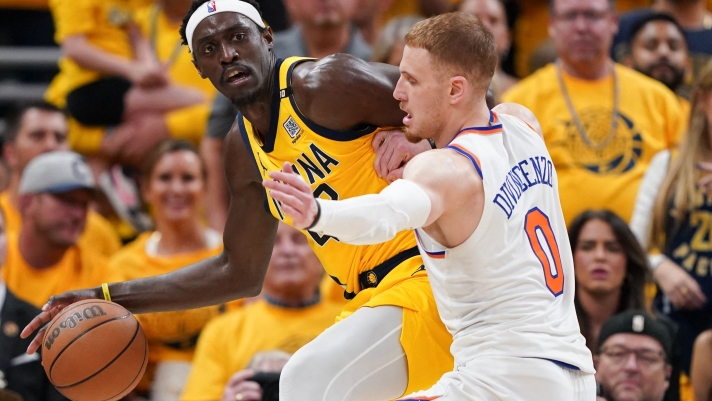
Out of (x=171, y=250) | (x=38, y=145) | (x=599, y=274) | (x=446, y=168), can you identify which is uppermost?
(x=446, y=168)

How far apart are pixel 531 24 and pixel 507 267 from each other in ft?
19.1

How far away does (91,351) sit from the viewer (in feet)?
13.0

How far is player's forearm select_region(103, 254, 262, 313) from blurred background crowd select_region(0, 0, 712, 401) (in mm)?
1015

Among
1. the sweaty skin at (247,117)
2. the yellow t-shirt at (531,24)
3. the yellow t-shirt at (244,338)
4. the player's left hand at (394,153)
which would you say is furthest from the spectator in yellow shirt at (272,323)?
the yellow t-shirt at (531,24)

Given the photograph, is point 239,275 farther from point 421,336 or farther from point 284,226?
point 284,226

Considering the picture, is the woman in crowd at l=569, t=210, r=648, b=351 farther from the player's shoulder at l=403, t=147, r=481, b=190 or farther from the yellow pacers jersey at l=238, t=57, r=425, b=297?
the player's shoulder at l=403, t=147, r=481, b=190

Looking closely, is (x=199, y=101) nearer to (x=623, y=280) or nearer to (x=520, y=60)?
(x=520, y=60)

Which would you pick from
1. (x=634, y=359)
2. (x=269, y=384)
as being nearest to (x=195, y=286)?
(x=269, y=384)

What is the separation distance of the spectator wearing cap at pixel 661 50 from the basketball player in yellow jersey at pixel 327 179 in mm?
3796

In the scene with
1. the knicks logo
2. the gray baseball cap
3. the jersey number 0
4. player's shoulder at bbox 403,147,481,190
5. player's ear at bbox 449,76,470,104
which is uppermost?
player's ear at bbox 449,76,470,104

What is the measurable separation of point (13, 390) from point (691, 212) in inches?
152

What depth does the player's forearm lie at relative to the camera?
4.32 m

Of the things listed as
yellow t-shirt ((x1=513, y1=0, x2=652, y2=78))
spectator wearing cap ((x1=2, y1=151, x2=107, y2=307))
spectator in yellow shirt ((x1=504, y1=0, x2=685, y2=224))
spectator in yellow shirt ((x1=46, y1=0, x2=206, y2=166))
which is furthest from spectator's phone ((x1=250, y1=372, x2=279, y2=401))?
yellow t-shirt ((x1=513, y1=0, x2=652, y2=78))

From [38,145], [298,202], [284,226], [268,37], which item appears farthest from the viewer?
[38,145]
